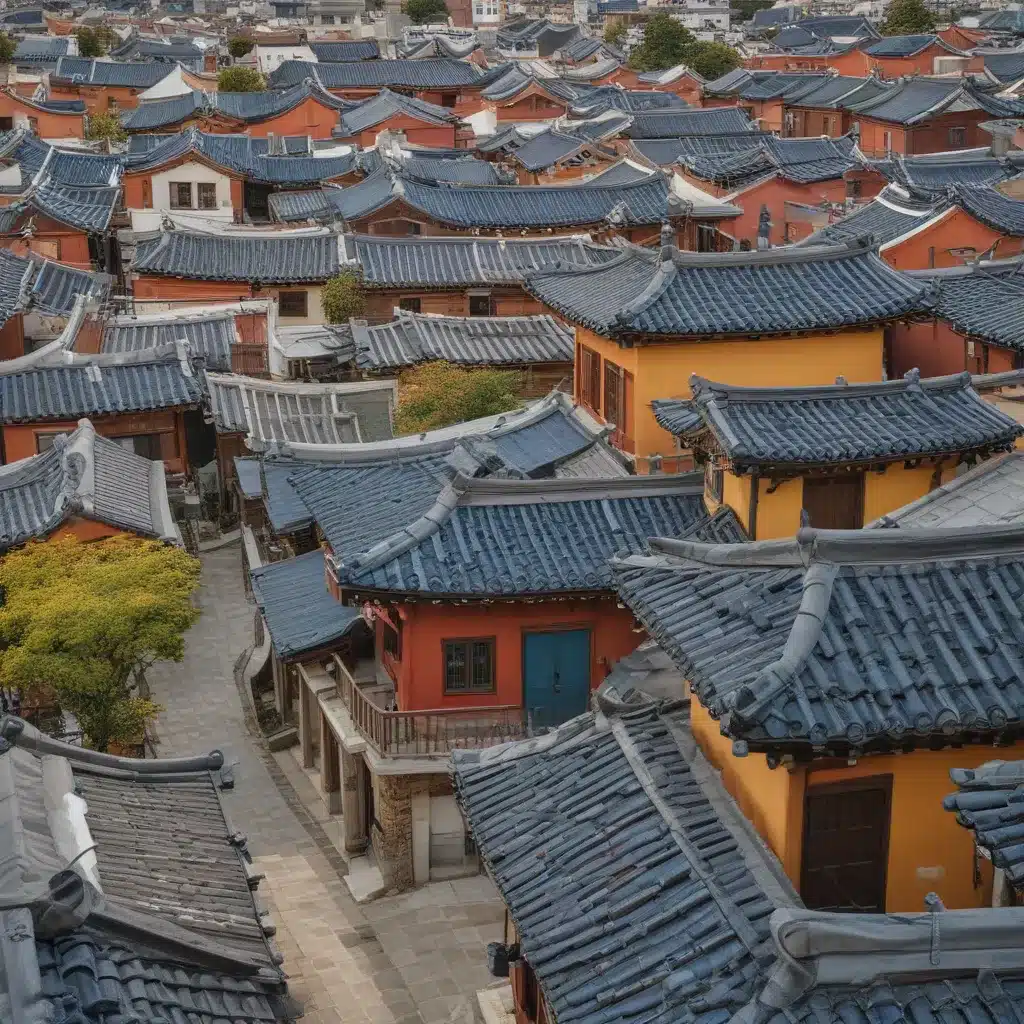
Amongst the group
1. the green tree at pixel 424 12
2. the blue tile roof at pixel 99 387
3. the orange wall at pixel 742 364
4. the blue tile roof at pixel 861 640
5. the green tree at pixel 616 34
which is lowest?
the green tree at pixel 616 34

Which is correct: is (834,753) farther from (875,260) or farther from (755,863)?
(875,260)

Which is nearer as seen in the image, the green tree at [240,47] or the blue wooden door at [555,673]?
the blue wooden door at [555,673]

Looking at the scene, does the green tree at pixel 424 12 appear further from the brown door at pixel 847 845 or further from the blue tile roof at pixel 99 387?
the brown door at pixel 847 845

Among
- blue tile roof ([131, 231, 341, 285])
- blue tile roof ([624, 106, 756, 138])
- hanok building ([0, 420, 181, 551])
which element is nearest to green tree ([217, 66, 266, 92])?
blue tile roof ([624, 106, 756, 138])

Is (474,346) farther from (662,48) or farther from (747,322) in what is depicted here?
(662,48)

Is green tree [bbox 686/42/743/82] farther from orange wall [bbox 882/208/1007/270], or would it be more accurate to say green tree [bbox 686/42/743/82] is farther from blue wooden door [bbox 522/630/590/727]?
blue wooden door [bbox 522/630/590/727]

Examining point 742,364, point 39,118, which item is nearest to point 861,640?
point 742,364

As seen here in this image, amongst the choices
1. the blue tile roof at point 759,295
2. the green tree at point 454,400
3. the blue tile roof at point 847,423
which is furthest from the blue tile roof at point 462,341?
the blue tile roof at point 847,423

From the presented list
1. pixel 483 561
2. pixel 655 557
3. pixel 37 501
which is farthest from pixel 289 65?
pixel 655 557
